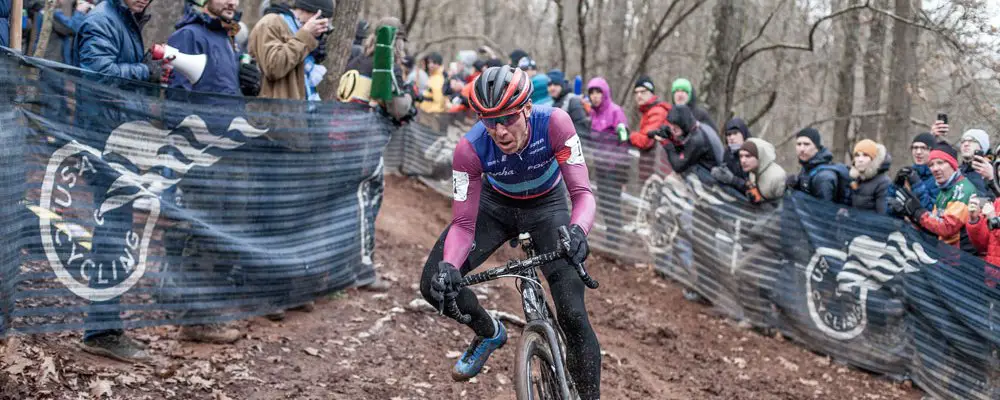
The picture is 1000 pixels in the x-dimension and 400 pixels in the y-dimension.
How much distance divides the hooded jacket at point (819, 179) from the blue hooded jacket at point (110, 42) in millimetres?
6077

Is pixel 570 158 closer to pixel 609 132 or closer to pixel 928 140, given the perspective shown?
pixel 928 140

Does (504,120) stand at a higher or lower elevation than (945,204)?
higher

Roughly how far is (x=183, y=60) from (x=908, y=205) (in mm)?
5905

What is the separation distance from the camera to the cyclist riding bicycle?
4766 mm

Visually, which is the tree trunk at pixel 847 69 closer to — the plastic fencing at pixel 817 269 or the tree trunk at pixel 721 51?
the tree trunk at pixel 721 51

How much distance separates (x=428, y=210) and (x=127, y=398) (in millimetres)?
7953

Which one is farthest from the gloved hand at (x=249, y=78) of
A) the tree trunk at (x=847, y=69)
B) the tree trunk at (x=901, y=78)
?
the tree trunk at (x=847, y=69)

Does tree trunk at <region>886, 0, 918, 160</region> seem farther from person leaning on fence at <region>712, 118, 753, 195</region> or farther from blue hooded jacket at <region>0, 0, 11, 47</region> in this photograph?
blue hooded jacket at <region>0, 0, 11, 47</region>

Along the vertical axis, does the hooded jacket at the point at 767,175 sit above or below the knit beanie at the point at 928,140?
below

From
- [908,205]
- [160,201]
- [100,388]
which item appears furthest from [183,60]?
[908,205]

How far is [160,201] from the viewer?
18.6ft

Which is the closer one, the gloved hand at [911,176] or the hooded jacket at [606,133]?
the gloved hand at [911,176]

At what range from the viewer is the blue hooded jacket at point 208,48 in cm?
617

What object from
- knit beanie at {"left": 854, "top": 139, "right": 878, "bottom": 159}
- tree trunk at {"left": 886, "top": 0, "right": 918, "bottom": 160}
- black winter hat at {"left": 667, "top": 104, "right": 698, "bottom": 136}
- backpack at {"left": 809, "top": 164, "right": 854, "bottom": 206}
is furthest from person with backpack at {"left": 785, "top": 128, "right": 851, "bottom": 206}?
tree trunk at {"left": 886, "top": 0, "right": 918, "bottom": 160}
